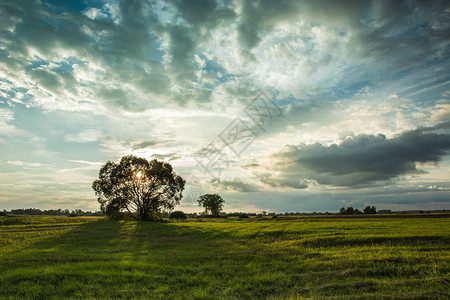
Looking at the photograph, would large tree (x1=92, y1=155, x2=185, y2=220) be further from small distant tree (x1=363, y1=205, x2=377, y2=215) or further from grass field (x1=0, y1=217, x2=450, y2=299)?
small distant tree (x1=363, y1=205, x2=377, y2=215)

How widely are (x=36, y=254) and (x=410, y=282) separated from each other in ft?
67.6

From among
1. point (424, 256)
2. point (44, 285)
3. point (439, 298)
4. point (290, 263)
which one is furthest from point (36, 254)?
point (424, 256)

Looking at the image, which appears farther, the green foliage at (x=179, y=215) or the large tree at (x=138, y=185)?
the green foliage at (x=179, y=215)

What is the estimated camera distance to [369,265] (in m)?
11.9

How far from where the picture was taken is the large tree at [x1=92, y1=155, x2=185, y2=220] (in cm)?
6031

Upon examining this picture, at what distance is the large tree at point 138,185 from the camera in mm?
60312

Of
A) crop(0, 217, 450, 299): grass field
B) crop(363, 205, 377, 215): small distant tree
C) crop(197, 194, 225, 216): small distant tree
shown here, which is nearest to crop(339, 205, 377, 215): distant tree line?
crop(363, 205, 377, 215): small distant tree

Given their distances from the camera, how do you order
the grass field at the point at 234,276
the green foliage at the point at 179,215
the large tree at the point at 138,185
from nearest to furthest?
1. the grass field at the point at 234,276
2. the large tree at the point at 138,185
3. the green foliage at the point at 179,215

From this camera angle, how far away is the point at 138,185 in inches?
2472

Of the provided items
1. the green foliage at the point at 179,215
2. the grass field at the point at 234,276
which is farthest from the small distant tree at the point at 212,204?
the grass field at the point at 234,276

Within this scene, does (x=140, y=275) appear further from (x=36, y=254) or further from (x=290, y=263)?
(x=36, y=254)

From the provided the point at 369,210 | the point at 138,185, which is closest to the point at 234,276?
the point at 138,185

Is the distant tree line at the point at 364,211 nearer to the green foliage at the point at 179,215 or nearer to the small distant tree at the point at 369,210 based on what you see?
the small distant tree at the point at 369,210

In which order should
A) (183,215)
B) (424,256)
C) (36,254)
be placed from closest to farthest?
(424,256), (36,254), (183,215)
